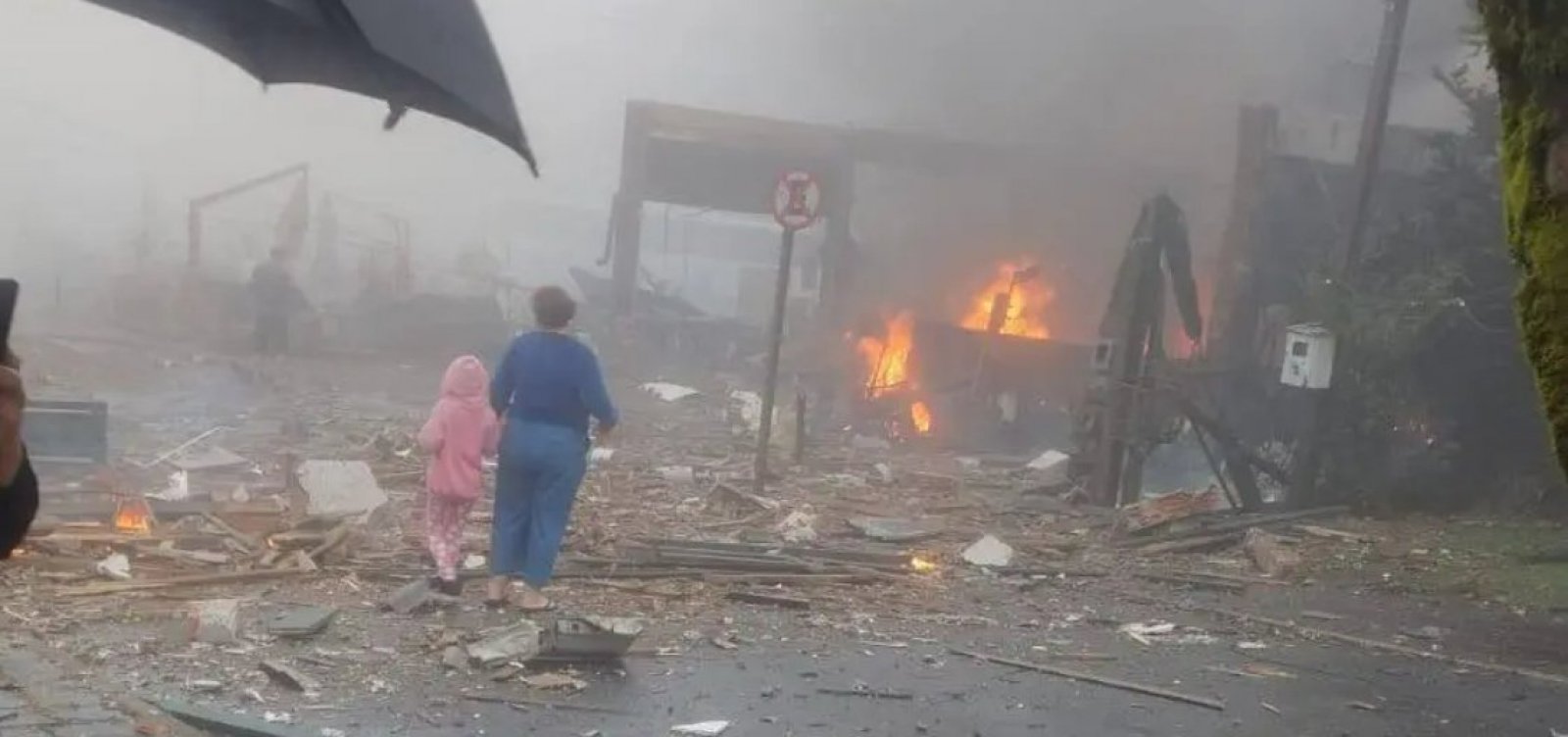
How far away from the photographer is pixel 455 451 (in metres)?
7.63

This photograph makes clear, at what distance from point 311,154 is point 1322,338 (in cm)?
3245

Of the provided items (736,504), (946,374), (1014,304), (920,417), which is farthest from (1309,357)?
(1014,304)

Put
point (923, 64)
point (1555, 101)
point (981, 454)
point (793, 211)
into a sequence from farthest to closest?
point (923, 64), point (981, 454), point (793, 211), point (1555, 101)

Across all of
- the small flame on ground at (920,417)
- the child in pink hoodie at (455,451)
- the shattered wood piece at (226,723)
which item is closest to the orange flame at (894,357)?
the small flame on ground at (920,417)

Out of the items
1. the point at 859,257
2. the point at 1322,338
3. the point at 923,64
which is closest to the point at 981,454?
the point at 1322,338

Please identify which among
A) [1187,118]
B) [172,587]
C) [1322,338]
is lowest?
[172,587]

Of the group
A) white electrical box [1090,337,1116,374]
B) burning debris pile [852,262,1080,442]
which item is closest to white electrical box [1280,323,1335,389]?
white electrical box [1090,337,1116,374]

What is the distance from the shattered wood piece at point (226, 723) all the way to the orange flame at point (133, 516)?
3085 millimetres

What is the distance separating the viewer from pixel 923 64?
29438 millimetres

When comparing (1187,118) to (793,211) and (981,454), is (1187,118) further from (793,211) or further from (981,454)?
(793,211)

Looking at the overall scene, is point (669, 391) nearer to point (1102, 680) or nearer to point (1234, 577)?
point (1234, 577)

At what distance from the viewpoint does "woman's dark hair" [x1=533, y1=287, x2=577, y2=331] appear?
7.45 metres

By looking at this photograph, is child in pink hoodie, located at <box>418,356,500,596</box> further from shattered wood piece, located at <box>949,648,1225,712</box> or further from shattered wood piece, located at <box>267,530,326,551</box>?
shattered wood piece, located at <box>949,648,1225,712</box>

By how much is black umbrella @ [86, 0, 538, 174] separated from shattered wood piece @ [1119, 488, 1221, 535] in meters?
9.10
